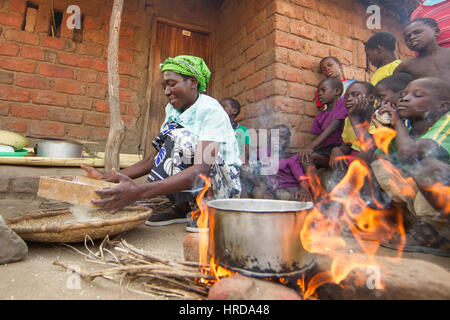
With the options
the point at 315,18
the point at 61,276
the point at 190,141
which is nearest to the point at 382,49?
the point at 315,18

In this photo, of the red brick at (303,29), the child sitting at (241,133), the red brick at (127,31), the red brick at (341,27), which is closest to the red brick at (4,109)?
the red brick at (127,31)

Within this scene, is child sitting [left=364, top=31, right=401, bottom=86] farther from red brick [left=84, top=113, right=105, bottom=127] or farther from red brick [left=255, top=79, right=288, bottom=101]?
red brick [left=84, top=113, right=105, bottom=127]

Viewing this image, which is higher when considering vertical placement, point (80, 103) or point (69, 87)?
point (69, 87)

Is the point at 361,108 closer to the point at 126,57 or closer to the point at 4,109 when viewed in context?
the point at 126,57

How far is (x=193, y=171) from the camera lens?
1567 mm

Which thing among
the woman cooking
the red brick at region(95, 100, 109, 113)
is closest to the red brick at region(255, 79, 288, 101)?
the woman cooking

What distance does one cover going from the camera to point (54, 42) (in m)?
3.52

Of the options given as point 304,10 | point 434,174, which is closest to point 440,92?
point 434,174

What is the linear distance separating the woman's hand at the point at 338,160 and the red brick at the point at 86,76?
3315 millimetres

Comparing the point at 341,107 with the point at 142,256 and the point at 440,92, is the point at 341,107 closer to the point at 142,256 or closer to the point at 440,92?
the point at 440,92

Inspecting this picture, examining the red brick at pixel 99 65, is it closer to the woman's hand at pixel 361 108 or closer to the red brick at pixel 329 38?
the red brick at pixel 329 38

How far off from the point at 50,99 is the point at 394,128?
3.93 metres

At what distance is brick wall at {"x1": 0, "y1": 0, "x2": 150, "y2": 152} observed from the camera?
10.9 feet

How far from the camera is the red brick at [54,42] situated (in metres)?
3.48
